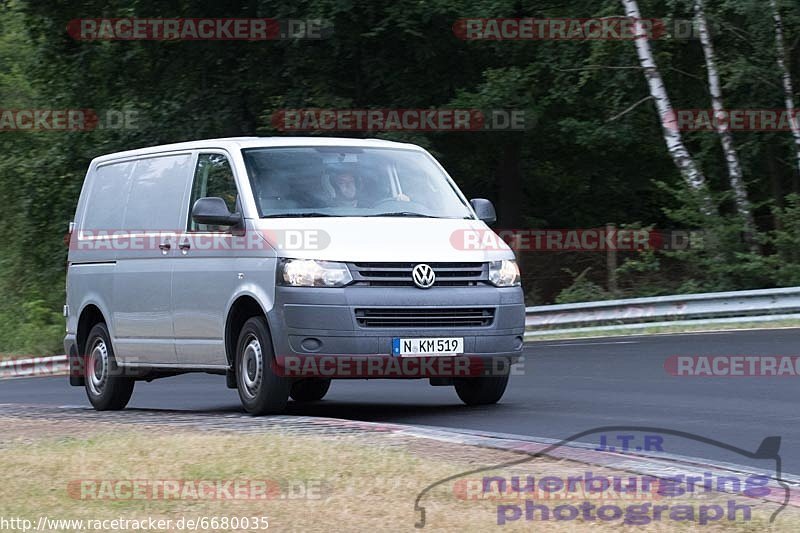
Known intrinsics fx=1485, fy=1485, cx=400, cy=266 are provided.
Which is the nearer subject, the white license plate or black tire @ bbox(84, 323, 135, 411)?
the white license plate

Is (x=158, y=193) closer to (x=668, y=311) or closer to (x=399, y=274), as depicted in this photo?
(x=399, y=274)

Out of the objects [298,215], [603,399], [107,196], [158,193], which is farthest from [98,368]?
[603,399]

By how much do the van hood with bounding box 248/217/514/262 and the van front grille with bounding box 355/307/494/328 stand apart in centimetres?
37

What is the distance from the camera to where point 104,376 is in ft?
44.6

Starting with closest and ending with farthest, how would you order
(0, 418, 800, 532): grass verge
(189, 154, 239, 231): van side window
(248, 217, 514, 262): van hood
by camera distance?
(0, 418, 800, 532): grass verge
(248, 217, 514, 262): van hood
(189, 154, 239, 231): van side window

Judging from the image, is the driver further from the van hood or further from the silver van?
the van hood

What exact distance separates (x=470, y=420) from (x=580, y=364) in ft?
21.2

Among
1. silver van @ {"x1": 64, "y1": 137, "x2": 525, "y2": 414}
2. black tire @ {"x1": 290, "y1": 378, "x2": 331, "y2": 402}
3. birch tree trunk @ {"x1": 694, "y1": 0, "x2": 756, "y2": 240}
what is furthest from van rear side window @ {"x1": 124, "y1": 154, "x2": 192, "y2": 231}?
birch tree trunk @ {"x1": 694, "y1": 0, "x2": 756, "y2": 240}

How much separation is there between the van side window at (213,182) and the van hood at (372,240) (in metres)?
0.55

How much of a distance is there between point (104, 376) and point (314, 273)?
11.7ft

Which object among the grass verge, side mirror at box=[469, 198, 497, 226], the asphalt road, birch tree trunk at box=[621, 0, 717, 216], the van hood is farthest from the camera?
birch tree trunk at box=[621, 0, 717, 216]

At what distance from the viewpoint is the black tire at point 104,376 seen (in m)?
13.5

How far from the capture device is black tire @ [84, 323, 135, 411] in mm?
13469

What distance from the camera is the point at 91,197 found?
14320 millimetres
